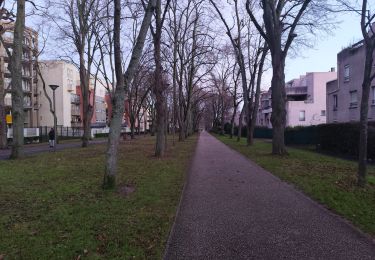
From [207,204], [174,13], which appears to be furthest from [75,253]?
[174,13]

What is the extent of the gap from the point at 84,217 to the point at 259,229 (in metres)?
2.82

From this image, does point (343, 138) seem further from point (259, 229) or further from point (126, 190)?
point (259, 229)

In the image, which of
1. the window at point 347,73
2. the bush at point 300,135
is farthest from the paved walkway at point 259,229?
the window at point 347,73

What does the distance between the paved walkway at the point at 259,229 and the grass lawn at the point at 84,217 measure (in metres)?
0.37

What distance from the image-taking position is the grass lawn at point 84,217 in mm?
4699

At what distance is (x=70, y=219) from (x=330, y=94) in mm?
38822

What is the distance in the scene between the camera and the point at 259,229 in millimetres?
5672

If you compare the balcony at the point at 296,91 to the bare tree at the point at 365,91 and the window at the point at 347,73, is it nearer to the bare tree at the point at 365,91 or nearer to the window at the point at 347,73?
the window at the point at 347,73

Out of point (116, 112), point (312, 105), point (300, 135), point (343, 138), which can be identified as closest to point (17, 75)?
point (116, 112)

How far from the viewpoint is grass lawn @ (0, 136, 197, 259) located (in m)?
4.70

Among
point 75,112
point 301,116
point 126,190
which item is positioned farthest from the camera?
point 75,112

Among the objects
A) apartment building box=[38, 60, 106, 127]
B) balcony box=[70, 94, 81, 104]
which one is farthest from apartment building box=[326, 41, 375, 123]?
balcony box=[70, 94, 81, 104]

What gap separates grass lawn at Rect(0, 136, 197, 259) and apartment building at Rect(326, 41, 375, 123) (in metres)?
28.1

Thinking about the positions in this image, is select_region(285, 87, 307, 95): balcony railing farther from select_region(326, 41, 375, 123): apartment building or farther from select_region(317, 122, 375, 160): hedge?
select_region(317, 122, 375, 160): hedge
